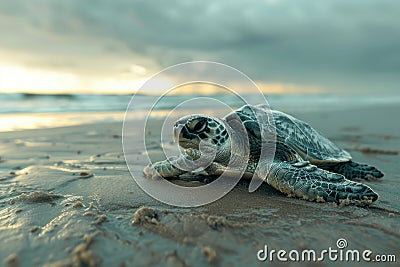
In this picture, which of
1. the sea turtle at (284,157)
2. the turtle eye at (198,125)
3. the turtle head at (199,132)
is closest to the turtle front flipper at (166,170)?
the sea turtle at (284,157)

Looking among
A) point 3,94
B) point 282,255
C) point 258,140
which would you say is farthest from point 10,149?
point 3,94

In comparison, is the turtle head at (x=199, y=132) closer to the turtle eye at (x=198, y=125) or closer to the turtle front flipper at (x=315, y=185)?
the turtle eye at (x=198, y=125)

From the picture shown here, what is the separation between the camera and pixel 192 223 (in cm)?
219

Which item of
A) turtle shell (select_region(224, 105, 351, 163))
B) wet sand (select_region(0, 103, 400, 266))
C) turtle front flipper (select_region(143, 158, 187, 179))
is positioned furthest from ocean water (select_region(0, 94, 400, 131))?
wet sand (select_region(0, 103, 400, 266))

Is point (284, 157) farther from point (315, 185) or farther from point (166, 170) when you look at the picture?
point (166, 170)

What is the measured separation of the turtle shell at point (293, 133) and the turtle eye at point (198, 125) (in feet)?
2.36

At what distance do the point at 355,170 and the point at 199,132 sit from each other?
8.20 feet

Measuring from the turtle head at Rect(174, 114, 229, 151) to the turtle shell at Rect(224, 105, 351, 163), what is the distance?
0.56 m

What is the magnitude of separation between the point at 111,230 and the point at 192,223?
2.03 feet

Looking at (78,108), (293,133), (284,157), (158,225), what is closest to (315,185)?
(284,157)

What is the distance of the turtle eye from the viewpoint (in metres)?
3.07

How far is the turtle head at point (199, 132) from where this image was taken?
3.06m

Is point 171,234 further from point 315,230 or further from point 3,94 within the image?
point 3,94

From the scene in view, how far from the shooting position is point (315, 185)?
2787 mm
